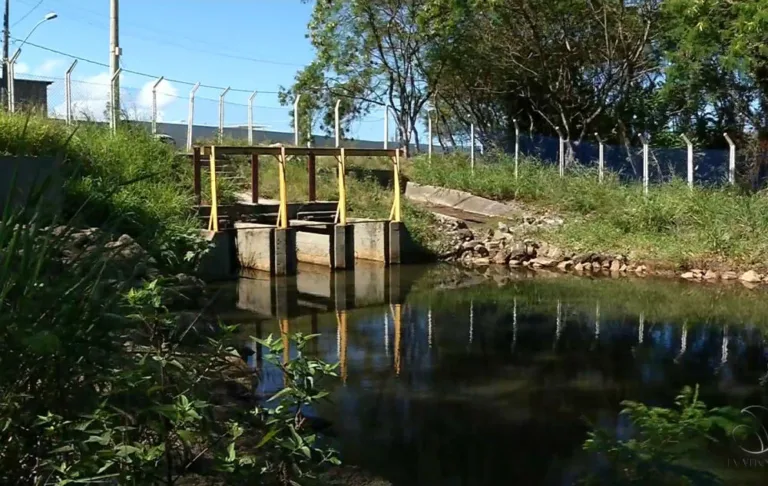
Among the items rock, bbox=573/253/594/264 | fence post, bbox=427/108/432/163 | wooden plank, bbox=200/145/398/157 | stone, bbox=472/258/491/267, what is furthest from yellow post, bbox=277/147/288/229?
fence post, bbox=427/108/432/163

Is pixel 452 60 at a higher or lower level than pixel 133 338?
higher

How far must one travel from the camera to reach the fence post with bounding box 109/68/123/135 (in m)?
16.2

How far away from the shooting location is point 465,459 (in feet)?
17.9

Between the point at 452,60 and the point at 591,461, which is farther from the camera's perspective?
the point at 452,60

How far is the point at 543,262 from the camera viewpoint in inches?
620

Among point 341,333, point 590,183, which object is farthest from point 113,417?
point 590,183

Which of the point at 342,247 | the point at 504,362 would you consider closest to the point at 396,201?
the point at 342,247

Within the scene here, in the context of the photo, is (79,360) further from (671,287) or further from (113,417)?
(671,287)

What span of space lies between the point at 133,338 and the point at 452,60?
1983cm

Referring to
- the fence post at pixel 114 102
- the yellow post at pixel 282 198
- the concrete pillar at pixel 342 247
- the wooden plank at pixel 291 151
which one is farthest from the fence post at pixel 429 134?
the yellow post at pixel 282 198

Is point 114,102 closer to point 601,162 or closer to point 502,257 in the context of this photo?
point 502,257

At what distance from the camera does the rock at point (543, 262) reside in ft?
51.3

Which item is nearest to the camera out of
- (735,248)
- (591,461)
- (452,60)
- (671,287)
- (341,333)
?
(591,461)

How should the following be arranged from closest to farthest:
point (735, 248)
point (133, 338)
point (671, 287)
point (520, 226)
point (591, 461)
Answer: point (133, 338) < point (591, 461) < point (671, 287) < point (735, 248) < point (520, 226)
